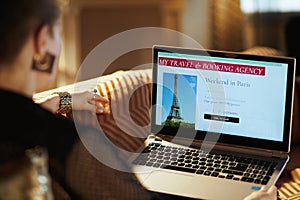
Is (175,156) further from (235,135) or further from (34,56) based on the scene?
(34,56)

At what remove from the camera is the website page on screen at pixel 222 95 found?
1743 mm

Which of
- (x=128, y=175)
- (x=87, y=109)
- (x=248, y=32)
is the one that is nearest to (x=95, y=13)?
(x=248, y=32)

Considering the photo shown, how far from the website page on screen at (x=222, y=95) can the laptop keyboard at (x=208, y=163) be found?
73 millimetres

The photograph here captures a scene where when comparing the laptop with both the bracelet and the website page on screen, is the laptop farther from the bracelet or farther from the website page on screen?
the bracelet

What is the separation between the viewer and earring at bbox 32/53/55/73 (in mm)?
1362

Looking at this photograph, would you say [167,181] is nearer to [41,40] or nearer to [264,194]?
[264,194]

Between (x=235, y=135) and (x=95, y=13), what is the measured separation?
2.46 metres

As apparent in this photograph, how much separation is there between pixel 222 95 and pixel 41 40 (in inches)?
25.0

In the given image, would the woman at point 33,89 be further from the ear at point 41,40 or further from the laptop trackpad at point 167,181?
the laptop trackpad at point 167,181

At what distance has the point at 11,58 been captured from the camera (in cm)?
130

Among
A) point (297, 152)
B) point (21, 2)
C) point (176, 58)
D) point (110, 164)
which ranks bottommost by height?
point (297, 152)

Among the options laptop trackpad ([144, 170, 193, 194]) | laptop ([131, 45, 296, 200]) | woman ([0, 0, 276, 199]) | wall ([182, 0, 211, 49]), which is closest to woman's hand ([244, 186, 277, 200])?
laptop ([131, 45, 296, 200])

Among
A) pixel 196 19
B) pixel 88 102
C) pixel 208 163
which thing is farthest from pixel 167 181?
pixel 196 19

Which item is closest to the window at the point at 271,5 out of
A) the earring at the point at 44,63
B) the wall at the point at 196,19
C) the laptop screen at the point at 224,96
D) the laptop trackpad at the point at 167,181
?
the wall at the point at 196,19
